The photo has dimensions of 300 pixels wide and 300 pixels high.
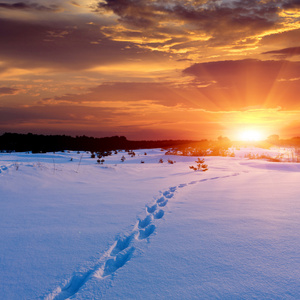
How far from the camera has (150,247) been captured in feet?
9.00

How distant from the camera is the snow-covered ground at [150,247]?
1.99 meters

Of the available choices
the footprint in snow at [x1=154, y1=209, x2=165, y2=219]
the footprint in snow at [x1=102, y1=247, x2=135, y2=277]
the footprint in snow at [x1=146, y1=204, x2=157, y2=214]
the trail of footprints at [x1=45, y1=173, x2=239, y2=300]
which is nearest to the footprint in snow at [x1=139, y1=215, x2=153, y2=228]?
the trail of footprints at [x1=45, y1=173, x2=239, y2=300]

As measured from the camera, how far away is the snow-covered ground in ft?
6.54

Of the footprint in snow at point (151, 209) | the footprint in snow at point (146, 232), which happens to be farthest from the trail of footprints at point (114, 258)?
the footprint in snow at point (151, 209)

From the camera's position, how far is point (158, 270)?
7.38 feet

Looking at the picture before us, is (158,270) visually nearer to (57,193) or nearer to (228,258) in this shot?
(228,258)

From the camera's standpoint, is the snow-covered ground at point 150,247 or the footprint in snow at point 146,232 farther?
the footprint in snow at point 146,232

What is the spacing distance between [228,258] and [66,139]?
37154 millimetres

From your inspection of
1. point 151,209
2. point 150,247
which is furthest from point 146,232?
point 151,209

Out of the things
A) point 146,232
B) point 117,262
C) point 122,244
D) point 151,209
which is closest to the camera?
point 117,262

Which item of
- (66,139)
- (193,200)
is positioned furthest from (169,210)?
(66,139)

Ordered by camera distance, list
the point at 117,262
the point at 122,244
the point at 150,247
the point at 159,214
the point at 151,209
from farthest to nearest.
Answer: the point at 151,209 < the point at 159,214 < the point at 122,244 < the point at 150,247 < the point at 117,262

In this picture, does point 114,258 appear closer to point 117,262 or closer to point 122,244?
point 117,262

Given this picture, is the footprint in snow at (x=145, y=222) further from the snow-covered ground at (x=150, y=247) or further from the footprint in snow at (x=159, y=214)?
the footprint in snow at (x=159, y=214)
